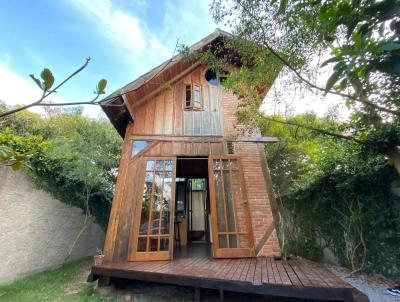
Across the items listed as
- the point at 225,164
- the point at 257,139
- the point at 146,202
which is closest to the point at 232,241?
the point at 225,164

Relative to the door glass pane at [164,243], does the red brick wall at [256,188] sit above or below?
above

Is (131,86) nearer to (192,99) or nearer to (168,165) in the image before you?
(192,99)

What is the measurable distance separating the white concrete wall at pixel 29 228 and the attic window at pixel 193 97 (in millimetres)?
4330

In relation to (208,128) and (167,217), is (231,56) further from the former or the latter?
(167,217)

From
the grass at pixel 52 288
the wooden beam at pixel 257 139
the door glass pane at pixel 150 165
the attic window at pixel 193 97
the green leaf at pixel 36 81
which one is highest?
the attic window at pixel 193 97

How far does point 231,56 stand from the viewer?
19.2 feet

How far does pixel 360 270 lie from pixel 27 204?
7052 millimetres

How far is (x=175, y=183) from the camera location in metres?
5.15

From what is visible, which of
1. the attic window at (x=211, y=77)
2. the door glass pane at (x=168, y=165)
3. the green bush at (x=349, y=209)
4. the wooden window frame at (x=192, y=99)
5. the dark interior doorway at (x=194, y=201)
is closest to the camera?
the green bush at (x=349, y=209)

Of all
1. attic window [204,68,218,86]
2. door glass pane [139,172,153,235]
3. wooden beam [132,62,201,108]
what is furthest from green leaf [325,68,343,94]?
attic window [204,68,218,86]

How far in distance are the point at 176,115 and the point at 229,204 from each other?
105 inches

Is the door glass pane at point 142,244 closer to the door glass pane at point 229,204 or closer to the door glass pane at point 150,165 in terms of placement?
the door glass pane at point 150,165

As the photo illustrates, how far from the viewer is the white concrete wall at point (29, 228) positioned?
15.2 feet

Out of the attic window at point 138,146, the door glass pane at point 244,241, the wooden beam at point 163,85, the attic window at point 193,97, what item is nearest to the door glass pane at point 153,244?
the door glass pane at point 244,241
